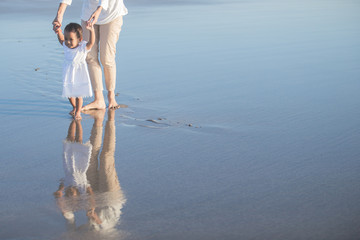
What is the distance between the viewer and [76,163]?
4.08 meters

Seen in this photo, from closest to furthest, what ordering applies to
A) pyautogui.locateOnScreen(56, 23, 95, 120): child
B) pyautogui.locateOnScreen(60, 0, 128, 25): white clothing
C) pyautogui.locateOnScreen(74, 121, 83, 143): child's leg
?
pyautogui.locateOnScreen(74, 121, 83, 143): child's leg
pyautogui.locateOnScreen(56, 23, 95, 120): child
pyautogui.locateOnScreen(60, 0, 128, 25): white clothing

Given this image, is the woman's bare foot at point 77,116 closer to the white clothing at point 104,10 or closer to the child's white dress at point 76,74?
the child's white dress at point 76,74

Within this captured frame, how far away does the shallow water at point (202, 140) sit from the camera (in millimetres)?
3088

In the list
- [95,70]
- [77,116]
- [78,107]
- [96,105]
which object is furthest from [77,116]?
[95,70]

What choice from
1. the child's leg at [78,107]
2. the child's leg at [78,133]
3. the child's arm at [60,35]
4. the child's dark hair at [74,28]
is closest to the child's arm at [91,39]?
the child's dark hair at [74,28]

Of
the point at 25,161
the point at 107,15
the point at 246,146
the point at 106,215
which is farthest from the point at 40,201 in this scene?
the point at 107,15

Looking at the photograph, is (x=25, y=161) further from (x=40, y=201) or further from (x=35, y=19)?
(x=35, y=19)

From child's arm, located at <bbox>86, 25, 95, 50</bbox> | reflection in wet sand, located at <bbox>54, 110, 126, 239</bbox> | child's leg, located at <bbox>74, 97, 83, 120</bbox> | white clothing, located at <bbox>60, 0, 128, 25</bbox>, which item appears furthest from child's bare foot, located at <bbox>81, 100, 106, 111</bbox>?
white clothing, located at <bbox>60, 0, 128, 25</bbox>

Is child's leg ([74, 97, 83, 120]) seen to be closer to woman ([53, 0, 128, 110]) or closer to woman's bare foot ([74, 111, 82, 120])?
woman's bare foot ([74, 111, 82, 120])

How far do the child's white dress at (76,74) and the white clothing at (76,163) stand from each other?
3.10ft

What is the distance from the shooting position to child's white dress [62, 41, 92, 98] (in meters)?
5.41

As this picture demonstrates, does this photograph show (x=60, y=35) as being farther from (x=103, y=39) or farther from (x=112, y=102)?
(x=112, y=102)

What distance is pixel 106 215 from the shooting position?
3.14m

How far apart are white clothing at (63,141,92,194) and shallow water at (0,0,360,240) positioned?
80mm
